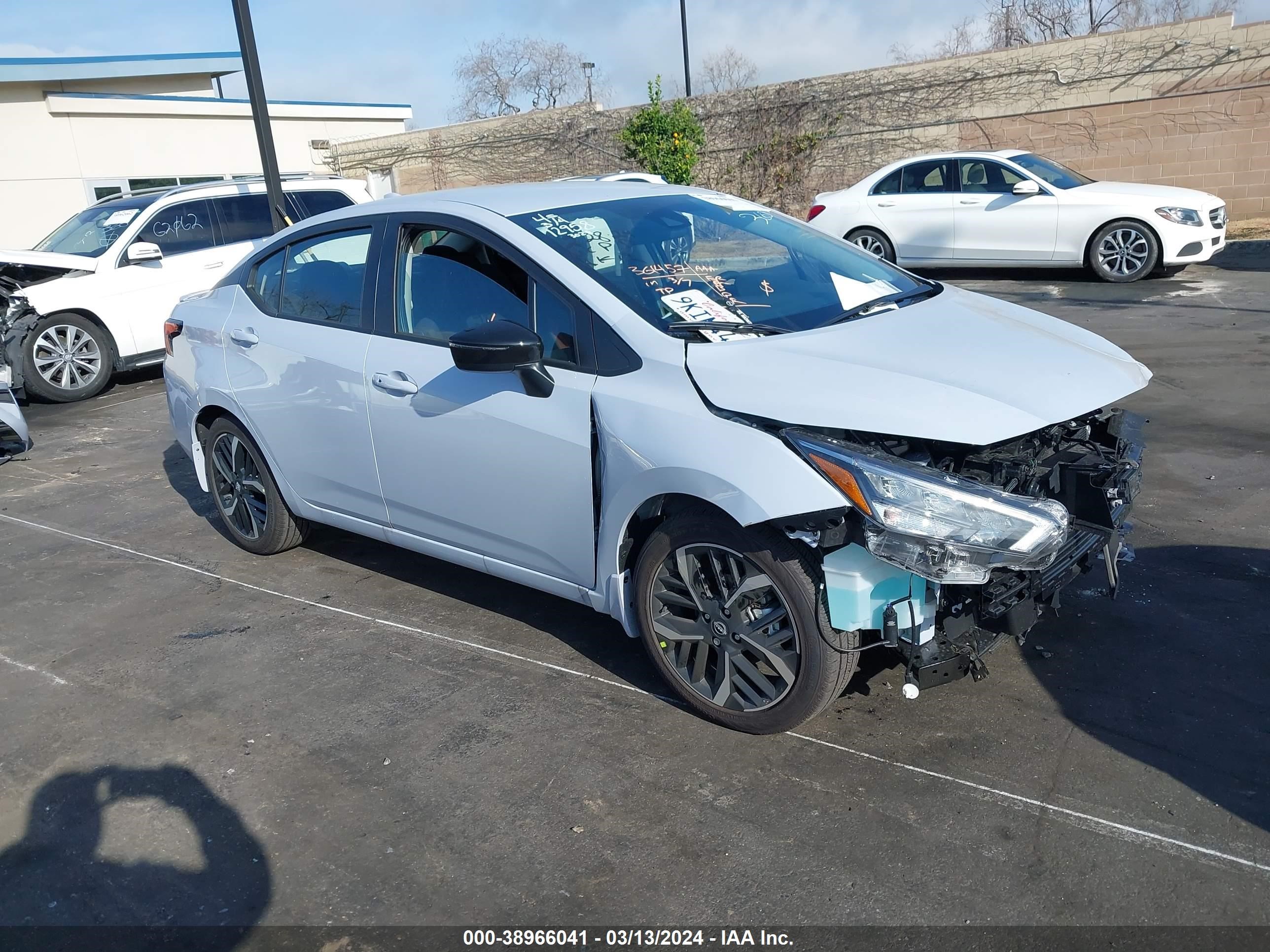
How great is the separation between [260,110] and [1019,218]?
28.9 ft

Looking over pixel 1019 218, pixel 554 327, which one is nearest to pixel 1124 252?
pixel 1019 218

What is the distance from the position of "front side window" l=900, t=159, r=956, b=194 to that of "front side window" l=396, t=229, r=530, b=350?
10612 millimetres

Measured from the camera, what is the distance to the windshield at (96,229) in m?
10.7

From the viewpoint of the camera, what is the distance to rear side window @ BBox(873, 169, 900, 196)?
1377 centimetres

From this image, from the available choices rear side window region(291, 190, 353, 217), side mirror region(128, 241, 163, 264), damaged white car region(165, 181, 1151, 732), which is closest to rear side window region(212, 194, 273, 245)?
rear side window region(291, 190, 353, 217)

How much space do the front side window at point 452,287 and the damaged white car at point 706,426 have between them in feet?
0.04

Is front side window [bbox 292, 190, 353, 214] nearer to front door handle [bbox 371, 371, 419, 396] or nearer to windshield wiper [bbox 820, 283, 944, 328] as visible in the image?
front door handle [bbox 371, 371, 419, 396]

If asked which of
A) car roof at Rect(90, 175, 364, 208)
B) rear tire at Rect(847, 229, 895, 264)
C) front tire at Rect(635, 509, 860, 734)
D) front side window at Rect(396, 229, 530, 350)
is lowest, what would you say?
front tire at Rect(635, 509, 860, 734)

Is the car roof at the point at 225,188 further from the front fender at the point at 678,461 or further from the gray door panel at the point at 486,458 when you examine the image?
the front fender at the point at 678,461

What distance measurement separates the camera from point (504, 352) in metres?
3.54

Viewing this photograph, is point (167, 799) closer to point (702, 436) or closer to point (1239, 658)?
point (702, 436)

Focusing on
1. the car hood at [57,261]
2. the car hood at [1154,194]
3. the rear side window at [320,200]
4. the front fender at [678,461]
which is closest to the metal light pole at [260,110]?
the rear side window at [320,200]

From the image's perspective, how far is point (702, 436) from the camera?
328cm

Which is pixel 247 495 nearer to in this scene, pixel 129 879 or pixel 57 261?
pixel 129 879
